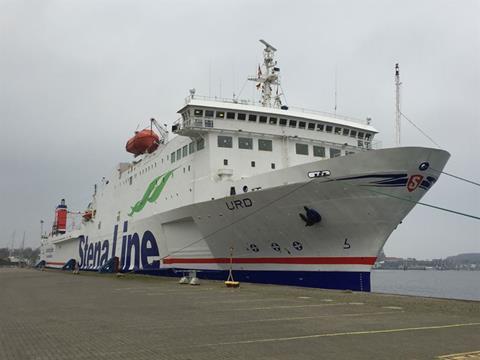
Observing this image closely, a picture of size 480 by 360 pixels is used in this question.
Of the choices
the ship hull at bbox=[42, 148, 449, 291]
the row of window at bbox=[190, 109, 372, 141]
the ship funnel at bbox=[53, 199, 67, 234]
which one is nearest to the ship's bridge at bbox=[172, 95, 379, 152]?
the row of window at bbox=[190, 109, 372, 141]

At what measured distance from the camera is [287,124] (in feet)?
65.8

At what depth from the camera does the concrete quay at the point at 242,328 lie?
5.64 m

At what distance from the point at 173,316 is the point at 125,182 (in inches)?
935

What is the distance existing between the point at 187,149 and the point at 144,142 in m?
10.6

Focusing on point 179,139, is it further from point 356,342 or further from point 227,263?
point 356,342

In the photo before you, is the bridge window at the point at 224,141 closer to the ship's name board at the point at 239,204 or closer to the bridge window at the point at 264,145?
the bridge window at the point at 264,145

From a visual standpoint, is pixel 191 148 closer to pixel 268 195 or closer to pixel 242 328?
pixel 268 195

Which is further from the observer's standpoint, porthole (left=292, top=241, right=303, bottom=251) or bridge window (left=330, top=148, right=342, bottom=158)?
bridge window (left=330, top=148, right=342, bottom=158)

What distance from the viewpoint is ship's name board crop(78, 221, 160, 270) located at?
23594 mm

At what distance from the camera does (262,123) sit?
19.9m

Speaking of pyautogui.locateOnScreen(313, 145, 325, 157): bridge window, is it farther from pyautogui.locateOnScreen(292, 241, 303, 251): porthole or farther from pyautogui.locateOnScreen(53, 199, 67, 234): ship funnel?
pyautogui.locateOnScreen(53, 199, 67, 234): ship funnel

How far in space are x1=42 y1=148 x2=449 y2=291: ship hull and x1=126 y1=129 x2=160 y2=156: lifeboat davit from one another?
12549 millimetres

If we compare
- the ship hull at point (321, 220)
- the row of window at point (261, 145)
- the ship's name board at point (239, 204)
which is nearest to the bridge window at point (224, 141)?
the row of window at point (261, 145)

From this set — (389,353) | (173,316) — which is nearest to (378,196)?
(173,316)
